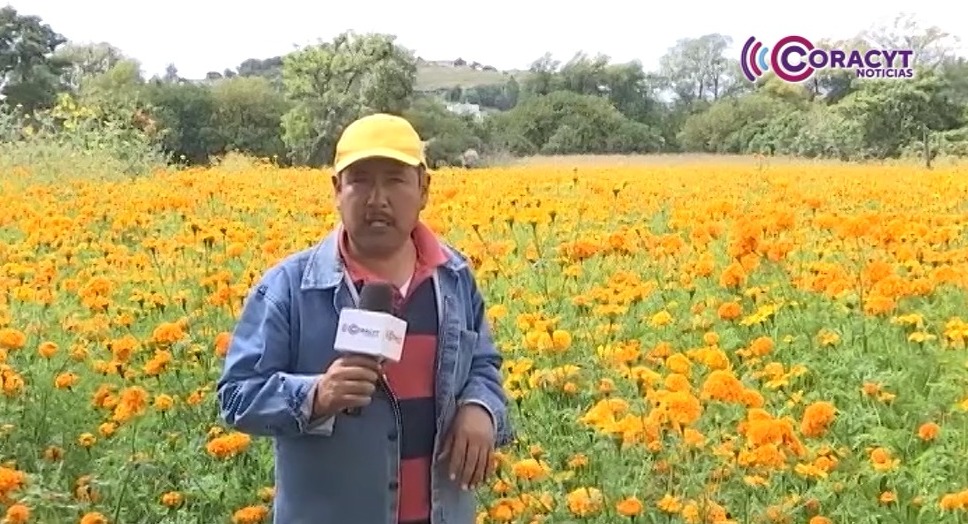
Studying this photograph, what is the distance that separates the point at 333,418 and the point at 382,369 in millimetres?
101

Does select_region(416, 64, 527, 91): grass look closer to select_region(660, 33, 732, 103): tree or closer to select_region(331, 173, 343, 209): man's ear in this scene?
select_region(660, 33, 732, 103): tree

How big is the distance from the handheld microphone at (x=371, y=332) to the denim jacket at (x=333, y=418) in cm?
22

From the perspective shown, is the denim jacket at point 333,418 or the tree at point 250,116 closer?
the denim jacket at point 333,418

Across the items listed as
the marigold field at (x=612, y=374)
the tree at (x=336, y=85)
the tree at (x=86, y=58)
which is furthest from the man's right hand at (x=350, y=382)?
the tree at (x=86, y=58)

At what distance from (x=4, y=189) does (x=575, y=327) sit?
5975 mm

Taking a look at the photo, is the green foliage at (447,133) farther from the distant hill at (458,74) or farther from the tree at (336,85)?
the distant hill at (458,74)

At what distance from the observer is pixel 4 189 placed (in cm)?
872

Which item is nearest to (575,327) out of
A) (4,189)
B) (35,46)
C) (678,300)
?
(678,300)

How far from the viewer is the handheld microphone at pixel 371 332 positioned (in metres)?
1.58

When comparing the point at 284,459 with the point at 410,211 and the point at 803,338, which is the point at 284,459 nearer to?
the point at 410,211

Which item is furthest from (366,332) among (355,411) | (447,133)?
(447,133)

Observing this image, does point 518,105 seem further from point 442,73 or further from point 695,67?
point 442,73

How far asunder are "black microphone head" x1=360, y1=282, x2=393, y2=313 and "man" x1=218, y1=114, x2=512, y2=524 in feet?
0.55

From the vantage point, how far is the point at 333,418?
179cm
